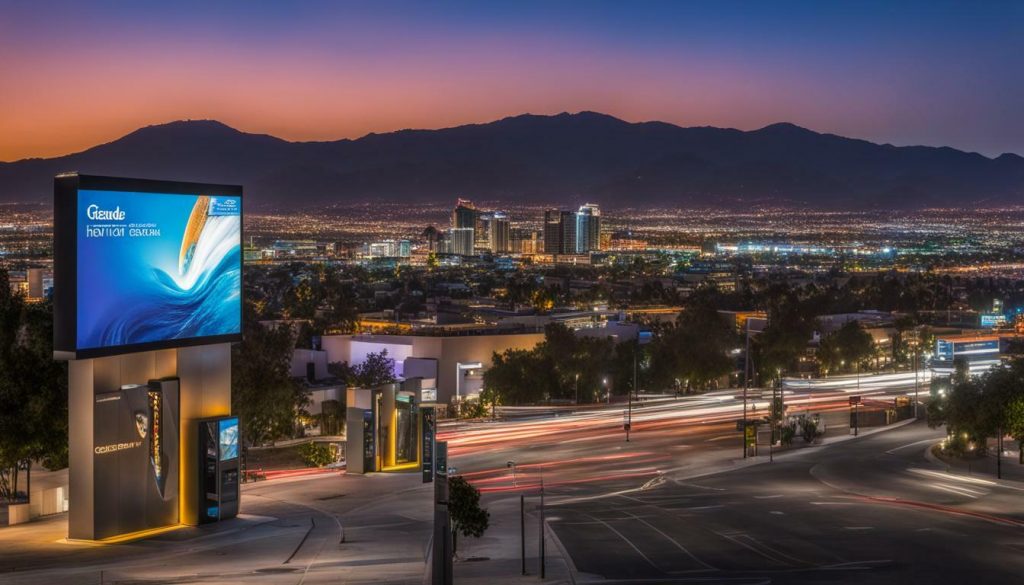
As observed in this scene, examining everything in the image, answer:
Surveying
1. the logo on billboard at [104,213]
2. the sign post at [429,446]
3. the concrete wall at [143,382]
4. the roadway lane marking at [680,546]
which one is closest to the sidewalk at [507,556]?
the sign post at [429,446]

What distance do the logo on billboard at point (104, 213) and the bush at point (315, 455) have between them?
65.5ft

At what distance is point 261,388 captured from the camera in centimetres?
4781

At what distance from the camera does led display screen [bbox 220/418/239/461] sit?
30.4 m

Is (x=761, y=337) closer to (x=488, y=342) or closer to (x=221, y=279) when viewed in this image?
(x=488, y=342)

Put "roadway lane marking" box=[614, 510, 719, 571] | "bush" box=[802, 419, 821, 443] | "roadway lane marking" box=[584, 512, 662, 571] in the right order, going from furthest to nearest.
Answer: "bush" box=[802, 419, 821, 443] → "roadway lane marking" box=[584, 512, 662, 571] → "roadway lane marking" box=[614, 510, 719, 571]

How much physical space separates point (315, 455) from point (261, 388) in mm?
3808

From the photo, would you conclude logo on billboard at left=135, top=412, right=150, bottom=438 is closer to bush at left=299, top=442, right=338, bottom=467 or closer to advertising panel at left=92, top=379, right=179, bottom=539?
advertising panel at left=92, top=379, right=179, bottom=539

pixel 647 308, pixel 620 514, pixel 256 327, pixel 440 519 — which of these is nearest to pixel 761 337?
pixel 647 308

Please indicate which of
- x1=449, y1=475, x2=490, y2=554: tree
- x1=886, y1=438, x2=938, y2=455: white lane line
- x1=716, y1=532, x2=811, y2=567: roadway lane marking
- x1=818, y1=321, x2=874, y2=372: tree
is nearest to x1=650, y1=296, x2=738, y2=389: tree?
x1=818, y1=321, x2=874, y2=372: tree

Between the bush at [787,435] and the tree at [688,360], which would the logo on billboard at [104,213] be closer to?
A: the bush at [787,435]

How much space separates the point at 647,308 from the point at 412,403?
9824 centimetres

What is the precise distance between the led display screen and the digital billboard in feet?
7.08

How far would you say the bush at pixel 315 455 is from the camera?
46.1 m

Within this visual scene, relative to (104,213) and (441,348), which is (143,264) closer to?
(104,213)
